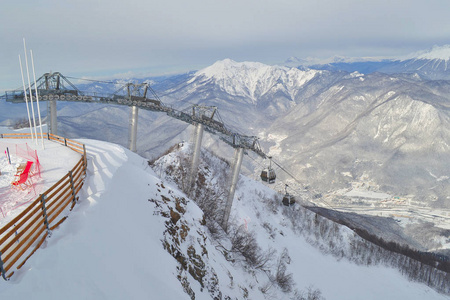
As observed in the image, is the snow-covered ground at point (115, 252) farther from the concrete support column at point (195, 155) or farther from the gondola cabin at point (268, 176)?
the gondola cabin at point (268, 176)

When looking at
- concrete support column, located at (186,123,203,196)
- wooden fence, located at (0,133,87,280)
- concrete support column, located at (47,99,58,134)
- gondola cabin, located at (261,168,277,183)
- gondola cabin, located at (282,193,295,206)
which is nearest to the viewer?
wooden fence, located at (0,133,87,280)

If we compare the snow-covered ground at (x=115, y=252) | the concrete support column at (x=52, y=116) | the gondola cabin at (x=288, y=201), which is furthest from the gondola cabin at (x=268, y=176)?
the concrete support column at (x=52, y=116)

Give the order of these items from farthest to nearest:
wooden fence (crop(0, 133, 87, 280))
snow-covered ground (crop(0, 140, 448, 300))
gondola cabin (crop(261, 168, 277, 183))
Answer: gondola cabin (crop(261, 168, 277, 183)), snow-covered ground (crop(0, 140, 448, 300)), wooden fence (crop(0, 133, 87, 280))

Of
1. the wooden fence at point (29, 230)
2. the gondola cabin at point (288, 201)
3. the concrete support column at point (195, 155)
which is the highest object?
the wooden fence at point (29, 230)

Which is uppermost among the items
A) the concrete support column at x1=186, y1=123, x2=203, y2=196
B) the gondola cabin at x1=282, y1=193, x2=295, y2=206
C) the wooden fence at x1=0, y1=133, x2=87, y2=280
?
the wooden fence at x1=0, y1=133, x2=87, y2=280

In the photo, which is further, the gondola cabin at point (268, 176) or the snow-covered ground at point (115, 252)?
the gondola cabin at point (268, 176)

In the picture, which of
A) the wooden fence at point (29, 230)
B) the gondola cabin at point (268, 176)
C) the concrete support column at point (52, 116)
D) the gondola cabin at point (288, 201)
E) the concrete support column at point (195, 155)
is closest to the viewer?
the wooden fence at point (29, 230)

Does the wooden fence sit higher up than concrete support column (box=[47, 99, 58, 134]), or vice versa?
the wooden fence

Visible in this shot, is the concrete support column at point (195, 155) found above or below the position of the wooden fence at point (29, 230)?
below

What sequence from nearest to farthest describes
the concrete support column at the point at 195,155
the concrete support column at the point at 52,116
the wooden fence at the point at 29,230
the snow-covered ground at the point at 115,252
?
the wooden fence at the point at 29,230 → the snow-covered ground at the point at 115,252 → the concrete support column at the point at 195,155 → the concrete support column at the point at 52,116

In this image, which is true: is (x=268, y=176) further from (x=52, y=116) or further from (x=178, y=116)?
(x=52, y=116)

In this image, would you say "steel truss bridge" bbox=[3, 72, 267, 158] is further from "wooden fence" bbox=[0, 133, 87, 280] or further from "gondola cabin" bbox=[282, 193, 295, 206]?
"wooden fence" bbox=[0, 133, 87, 280]

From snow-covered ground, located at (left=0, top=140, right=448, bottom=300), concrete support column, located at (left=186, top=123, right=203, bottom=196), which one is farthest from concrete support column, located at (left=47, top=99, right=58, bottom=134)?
concrete support column, located at (left=186, top=123, right=203, bottom=196)

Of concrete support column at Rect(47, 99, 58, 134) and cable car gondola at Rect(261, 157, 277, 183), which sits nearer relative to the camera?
cable car gondola at Rect(261, 157, 277, 183)
